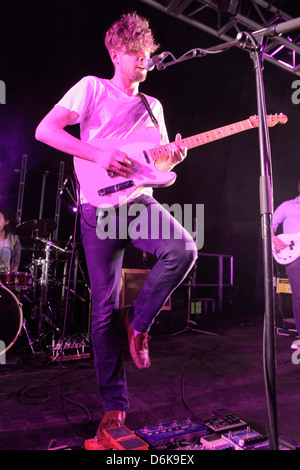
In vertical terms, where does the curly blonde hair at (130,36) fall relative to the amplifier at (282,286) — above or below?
above

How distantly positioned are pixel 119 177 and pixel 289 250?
12.3ft

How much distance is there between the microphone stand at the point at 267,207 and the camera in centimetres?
128

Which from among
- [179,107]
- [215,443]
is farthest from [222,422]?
[179,107]

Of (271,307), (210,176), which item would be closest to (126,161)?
(271,307)

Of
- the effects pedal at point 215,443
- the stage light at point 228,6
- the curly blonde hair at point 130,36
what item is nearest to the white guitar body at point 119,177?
the curly blonde hair at point 130,36

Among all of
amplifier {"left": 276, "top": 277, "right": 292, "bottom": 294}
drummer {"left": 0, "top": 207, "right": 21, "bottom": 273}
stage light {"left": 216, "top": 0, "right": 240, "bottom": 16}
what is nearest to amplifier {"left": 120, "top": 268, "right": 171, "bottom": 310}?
drummer {"left": 0, "top": 207, "right": 21, "bottom": 273}

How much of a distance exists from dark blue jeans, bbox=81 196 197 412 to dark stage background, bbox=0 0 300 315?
18.2 feet

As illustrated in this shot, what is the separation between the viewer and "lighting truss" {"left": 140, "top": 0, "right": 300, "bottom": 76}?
232 inches

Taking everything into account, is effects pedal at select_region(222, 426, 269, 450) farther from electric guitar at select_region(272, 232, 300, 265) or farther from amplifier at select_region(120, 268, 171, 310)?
amplifier at select_region(120, 268, 171, 310)

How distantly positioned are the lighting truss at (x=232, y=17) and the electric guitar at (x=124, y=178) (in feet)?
15.0

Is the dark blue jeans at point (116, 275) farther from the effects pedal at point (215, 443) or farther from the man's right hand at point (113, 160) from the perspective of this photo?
the effects pedal at point (215, 443)

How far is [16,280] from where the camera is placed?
4.09m

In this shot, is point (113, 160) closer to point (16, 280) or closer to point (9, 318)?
point (16, 280)
